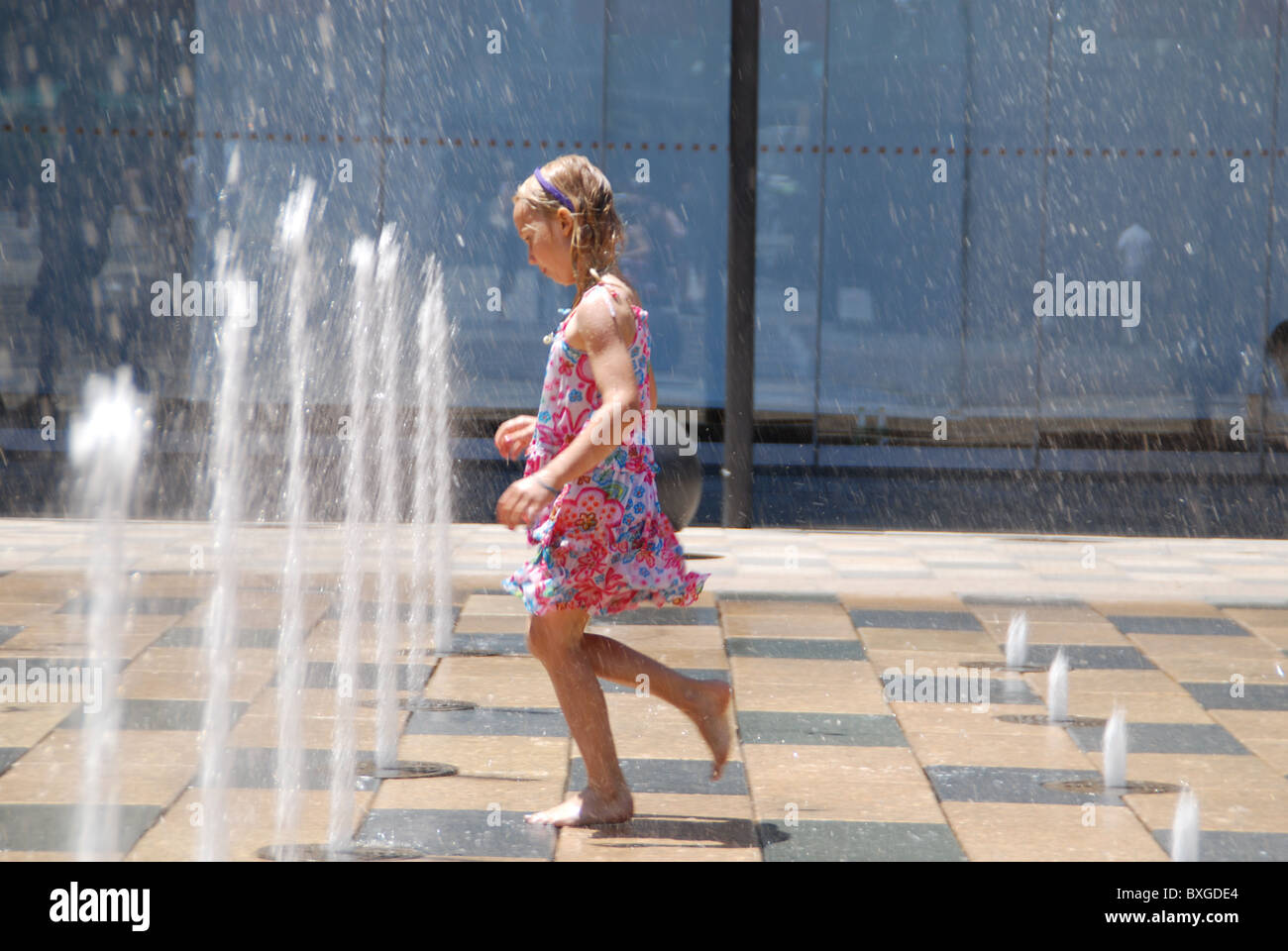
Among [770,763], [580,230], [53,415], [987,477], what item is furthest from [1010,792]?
[53,415]

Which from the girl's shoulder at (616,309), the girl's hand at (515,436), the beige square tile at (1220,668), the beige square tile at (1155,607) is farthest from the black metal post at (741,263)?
the girl's shoulder at (616,309)

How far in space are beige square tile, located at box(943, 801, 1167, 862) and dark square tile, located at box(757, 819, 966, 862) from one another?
68 millimetres

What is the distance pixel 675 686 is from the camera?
14.0 feet

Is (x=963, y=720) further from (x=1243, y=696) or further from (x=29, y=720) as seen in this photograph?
(x=29, y=720)

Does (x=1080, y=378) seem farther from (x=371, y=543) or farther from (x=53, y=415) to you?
(x=53, y=415)

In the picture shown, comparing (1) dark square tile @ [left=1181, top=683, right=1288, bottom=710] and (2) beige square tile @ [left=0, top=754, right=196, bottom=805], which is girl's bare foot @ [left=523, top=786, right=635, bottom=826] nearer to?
(2) beige square tile @ [left=0, top=754, right=196, bottom=805]

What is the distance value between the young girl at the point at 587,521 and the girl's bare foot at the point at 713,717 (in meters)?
0.11

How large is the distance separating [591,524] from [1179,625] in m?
3.99

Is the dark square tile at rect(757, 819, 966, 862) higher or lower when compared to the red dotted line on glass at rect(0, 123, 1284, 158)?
lower

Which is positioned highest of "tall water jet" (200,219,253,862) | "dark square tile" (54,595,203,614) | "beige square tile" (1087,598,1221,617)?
"tall water jet" (200,219,253,862)

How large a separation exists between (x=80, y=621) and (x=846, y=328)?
26.2 feet

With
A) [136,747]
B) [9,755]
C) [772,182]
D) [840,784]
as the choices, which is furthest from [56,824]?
[772,182]

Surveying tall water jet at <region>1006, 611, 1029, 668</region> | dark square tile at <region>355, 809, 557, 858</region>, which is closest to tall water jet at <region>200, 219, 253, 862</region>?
dark square tile at <region>355, 809, 557, 858</region>

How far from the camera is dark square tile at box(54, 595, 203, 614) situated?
Answer: 6918 millimetres
